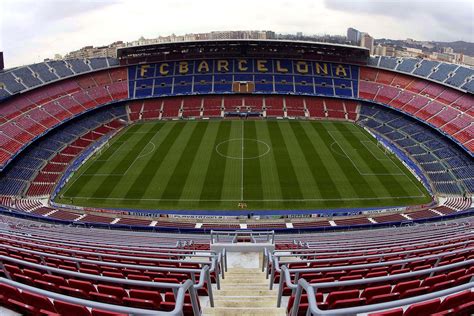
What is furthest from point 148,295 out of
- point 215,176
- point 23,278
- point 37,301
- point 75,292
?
point 215,176

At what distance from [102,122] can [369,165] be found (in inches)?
1704

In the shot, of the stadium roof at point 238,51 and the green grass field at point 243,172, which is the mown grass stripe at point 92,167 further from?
the stadium roof at point 238,51

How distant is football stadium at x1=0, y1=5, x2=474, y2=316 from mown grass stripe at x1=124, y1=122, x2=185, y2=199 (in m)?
0.29

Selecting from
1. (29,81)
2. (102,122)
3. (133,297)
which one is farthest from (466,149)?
(29,81)

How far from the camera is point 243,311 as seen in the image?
7.59 metres

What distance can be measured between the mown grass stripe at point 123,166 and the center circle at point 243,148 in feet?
37.3

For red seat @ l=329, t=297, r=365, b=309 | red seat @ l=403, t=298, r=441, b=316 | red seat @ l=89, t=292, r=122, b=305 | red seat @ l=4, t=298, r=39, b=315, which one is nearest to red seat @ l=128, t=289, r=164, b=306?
red seat @ l=89, t=292, r=122, b=305

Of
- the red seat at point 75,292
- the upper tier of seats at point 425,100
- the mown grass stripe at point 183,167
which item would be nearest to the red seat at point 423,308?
the red seat at point 75,292

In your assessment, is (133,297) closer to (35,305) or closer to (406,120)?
(35,305)

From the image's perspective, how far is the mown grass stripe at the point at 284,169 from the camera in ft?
118

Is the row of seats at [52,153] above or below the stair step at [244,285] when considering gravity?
above

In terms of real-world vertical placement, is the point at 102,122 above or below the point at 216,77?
below

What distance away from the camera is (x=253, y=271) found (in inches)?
473

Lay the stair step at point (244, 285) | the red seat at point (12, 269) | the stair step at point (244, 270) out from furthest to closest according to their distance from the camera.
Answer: the stair step at point (244, 270) → the stair step at point (244, 285) → the red seat at point (12, 269)
